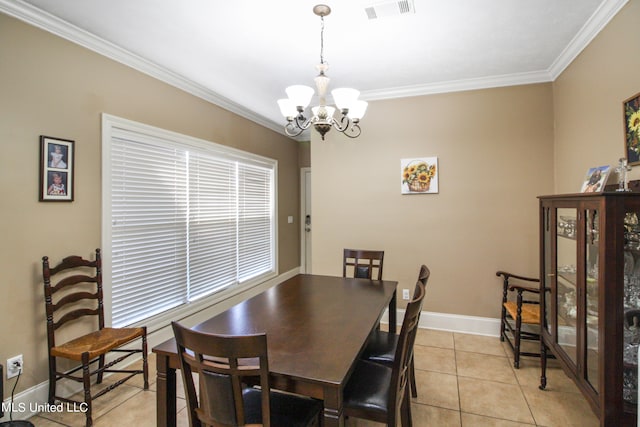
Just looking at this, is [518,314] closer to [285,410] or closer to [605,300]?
[605,300]

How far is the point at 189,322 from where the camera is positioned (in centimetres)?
346

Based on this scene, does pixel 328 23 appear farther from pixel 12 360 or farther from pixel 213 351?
pixel 12 360

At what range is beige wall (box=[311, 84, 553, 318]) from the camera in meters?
3.17

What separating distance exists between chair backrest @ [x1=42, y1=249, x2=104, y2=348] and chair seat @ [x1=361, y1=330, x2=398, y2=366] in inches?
78.3

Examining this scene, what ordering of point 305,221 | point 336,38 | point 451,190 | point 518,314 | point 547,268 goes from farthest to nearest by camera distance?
point 305,221 < point 451,190 < point 518,314 < point 336,38 < point 547,268

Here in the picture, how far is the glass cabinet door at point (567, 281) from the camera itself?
74.2 inches

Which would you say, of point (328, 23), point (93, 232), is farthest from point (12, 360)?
point (328, 23)

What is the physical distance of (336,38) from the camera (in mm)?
2430

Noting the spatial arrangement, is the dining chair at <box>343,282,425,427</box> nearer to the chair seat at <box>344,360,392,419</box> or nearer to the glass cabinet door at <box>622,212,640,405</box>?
the chair seat at <box>344,360,392,419</box>

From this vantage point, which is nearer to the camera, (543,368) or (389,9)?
(389,9)

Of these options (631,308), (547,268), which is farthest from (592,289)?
(547,268)

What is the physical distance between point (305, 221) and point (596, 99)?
4.36m

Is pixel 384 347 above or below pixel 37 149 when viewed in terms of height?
below

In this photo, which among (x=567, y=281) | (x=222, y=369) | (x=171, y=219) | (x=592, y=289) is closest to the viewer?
(x=222, y=369)
